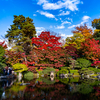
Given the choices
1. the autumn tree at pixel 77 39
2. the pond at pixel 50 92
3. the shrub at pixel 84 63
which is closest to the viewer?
the pond at pixel 50 92

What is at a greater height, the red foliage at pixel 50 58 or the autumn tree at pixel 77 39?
the autumn tree at pixel 77 39

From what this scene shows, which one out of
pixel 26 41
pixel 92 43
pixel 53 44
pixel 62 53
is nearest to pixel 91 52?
pixel 92 43

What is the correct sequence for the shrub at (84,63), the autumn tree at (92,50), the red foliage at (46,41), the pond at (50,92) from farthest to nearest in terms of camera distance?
the red foliage at (46,41) < the shrub at (84,63) < the autumn tree at (92,50) < the pond at (50,92)

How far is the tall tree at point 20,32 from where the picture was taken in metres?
24.0

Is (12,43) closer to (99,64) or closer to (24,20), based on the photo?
(24,20)

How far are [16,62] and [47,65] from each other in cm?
560

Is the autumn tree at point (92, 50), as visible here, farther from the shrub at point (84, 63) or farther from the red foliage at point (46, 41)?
the red foliage at point (46, 41)

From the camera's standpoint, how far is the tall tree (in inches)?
945

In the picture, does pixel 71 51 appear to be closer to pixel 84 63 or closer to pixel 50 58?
pixel 84 63

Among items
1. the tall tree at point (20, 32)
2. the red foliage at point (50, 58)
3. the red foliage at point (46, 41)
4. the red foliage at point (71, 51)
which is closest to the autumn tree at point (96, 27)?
the red foliage at point (71, 51)

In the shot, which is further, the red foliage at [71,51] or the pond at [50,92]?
the red foliage at [71,51]

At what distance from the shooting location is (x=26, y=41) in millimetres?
24453

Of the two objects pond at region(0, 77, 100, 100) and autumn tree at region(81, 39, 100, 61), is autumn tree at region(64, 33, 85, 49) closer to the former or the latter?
autumn tree at region(81, 39, 100, 61)

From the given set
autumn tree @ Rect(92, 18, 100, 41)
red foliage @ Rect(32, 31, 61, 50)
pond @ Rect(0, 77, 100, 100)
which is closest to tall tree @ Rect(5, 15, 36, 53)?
red foliage @ Rect(32, 31, 61, 50)
